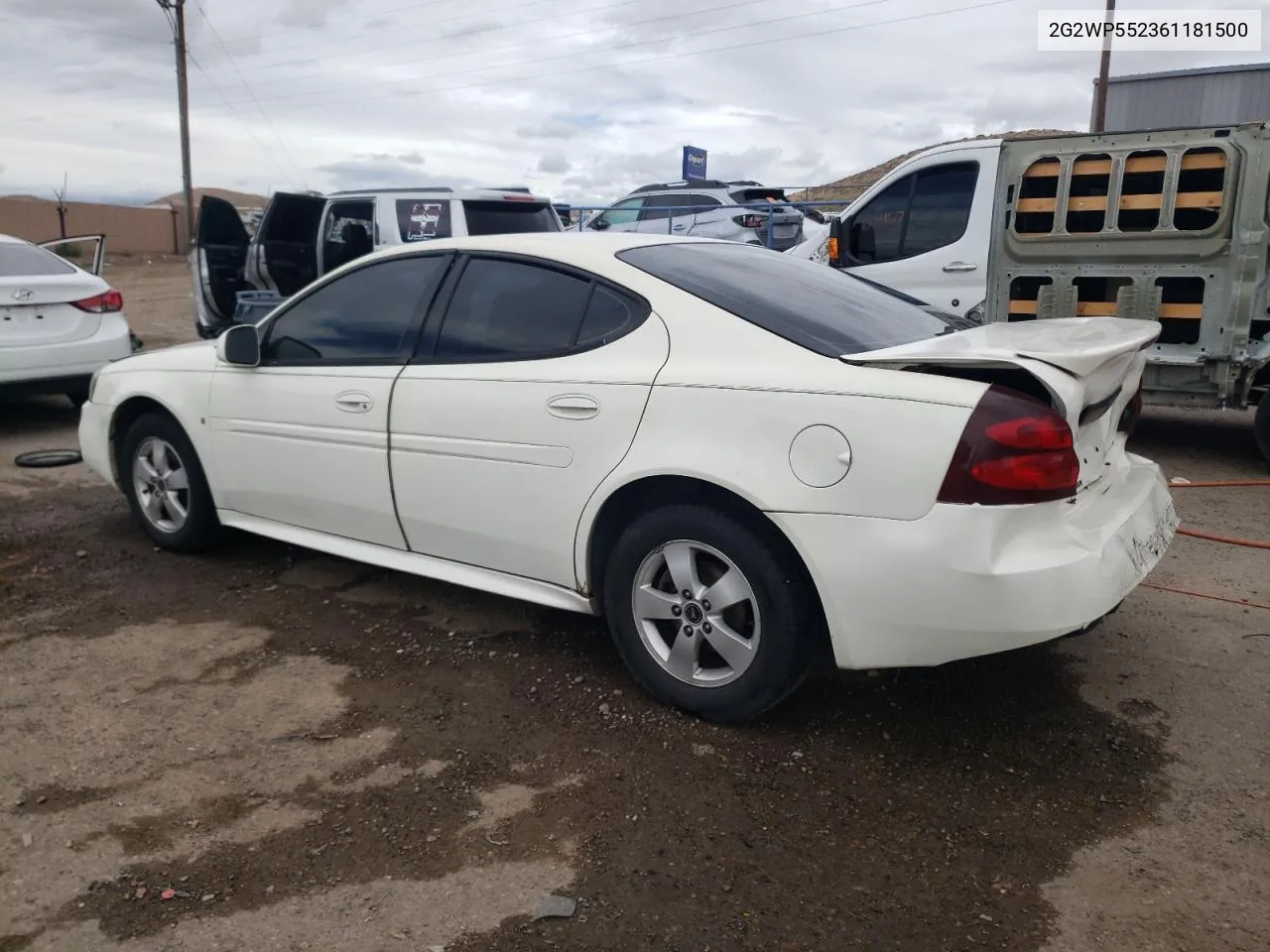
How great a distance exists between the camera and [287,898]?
8.36ft

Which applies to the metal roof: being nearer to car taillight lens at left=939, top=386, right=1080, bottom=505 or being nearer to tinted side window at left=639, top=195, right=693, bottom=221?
tinted side window at left=639, top=195, right=693, bottom=221

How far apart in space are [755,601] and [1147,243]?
5094 mm

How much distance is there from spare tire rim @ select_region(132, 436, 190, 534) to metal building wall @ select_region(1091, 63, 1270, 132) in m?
26.1

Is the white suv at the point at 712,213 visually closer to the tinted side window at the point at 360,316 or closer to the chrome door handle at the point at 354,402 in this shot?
the tinted side window at the point at 360,316

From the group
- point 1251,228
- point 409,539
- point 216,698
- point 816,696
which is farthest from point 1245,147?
point 216,698

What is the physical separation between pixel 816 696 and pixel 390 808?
4.70 feet

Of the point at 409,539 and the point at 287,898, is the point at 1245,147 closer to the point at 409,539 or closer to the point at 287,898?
the point at 409,539

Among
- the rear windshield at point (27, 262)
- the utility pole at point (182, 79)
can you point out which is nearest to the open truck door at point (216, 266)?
the rear windshield at point (27, 262)

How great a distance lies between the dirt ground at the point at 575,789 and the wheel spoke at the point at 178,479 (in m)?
0.60

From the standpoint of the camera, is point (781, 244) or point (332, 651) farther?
point (781, 244)

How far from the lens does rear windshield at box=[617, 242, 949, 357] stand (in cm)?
332

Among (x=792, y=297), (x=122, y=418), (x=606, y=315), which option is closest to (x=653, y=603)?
(x=606, y=315)

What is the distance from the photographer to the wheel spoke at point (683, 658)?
331 centimetres

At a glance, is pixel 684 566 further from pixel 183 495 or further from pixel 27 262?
pixel 27 262
